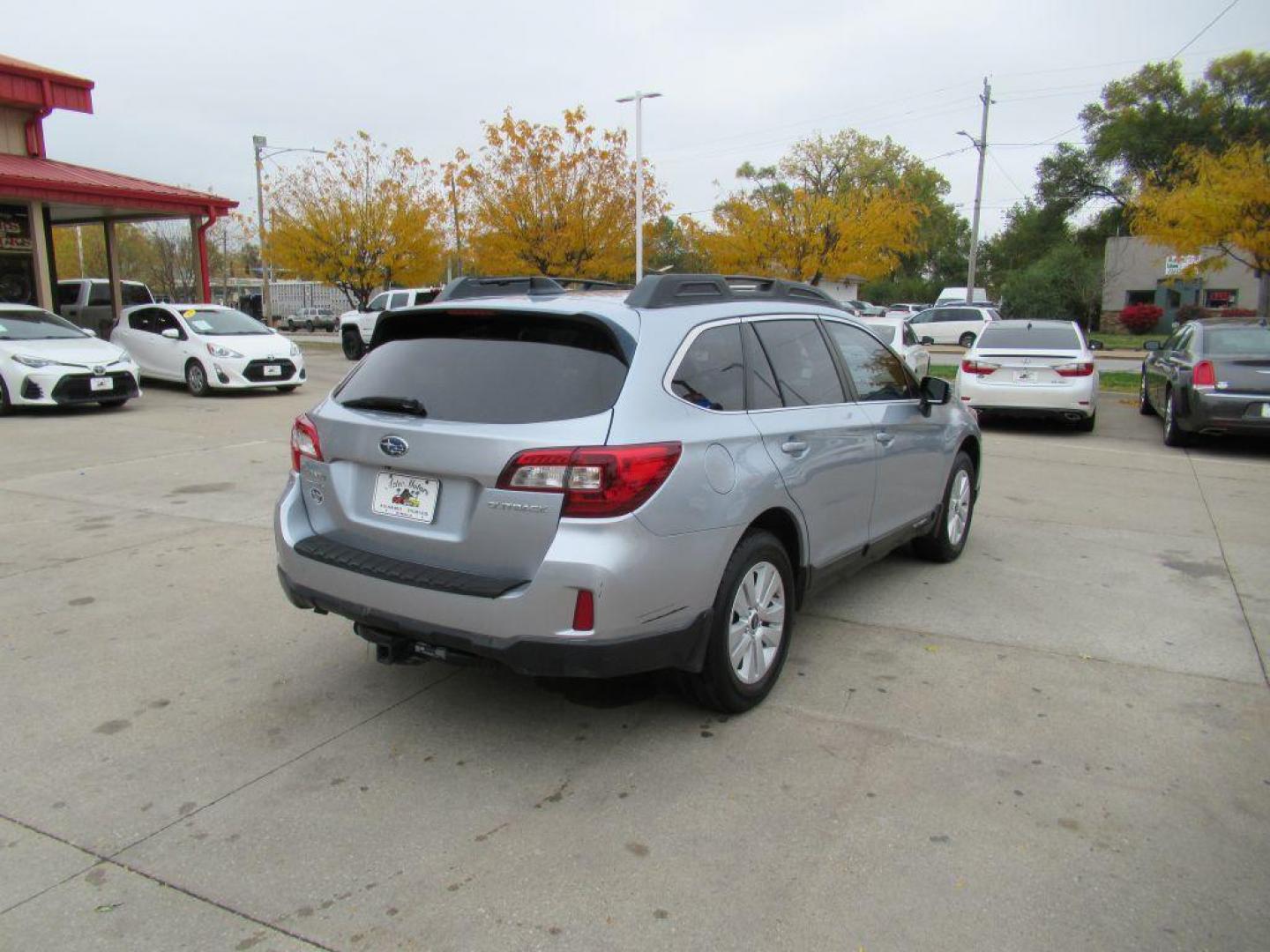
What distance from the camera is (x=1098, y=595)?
5.41 m

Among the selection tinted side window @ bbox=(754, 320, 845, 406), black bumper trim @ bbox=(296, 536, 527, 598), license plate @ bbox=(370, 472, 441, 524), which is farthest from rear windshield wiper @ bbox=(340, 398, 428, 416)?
tinted side window @ bbox=(754, 320, 845, 406)

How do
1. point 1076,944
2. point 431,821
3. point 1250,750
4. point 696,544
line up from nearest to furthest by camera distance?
point 1076,944
point 431,821
point 696,544
point 1250,750

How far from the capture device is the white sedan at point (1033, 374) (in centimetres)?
1188

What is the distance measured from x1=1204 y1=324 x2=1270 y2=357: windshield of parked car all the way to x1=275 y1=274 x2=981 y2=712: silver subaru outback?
28.0ft

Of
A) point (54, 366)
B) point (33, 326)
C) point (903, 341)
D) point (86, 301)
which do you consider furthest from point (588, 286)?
point (86, 301)

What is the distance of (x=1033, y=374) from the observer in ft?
39.4

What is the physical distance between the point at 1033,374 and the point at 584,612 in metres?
10.5

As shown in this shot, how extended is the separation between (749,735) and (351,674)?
1.80m

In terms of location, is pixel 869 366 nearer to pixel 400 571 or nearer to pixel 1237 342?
pixel 400 571

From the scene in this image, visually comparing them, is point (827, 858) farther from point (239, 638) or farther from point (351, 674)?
point (239, 638)

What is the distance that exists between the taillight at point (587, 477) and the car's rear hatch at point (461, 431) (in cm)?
3

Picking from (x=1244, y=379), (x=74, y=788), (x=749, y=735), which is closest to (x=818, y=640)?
(x=749, y=735)

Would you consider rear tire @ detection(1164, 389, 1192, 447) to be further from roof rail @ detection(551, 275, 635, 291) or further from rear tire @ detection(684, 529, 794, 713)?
rear tire @ detection(684, 529, 794, 713)

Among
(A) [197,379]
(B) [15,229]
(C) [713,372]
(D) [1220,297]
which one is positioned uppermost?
(B) [15,229]
